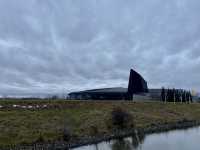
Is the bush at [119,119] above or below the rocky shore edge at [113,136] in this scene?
above

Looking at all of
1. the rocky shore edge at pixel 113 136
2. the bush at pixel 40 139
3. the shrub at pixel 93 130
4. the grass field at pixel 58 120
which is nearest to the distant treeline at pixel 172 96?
the grass field at pixel 58 120

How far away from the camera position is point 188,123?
202 feet

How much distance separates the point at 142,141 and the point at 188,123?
25.6 metres

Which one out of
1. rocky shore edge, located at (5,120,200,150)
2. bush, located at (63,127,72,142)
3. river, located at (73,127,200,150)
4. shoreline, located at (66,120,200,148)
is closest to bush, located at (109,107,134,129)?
rocky shore edge, located at (5,120,200,150)

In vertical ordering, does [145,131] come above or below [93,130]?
below

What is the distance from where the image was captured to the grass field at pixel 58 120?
3675cm

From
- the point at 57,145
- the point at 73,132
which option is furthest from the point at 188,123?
the point at 57,145

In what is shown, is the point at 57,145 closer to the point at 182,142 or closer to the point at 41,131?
the point at 41,131

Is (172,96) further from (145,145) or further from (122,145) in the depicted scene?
(122,145)

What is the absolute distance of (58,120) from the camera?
46000 millimetres

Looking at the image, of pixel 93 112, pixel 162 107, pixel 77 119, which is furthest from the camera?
pixel 162 107

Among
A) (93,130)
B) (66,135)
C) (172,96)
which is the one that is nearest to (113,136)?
(93,130)

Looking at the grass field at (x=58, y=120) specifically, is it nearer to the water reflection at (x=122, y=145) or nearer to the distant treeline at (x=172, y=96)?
the water reflection at (x=122, y=145)

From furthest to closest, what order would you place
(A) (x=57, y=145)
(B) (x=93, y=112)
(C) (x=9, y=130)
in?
(B) (x=93, y=112) < (C) (x=9, y=130) < (A) (x=57, y=145)
